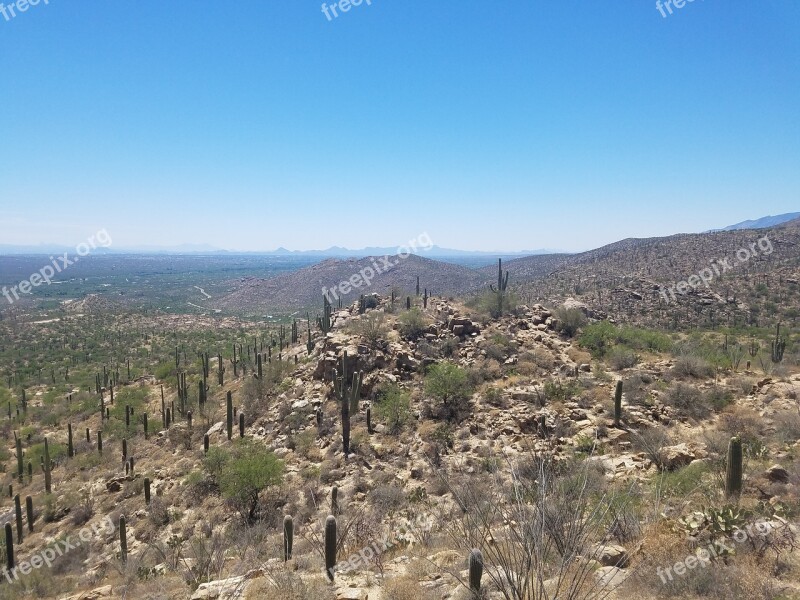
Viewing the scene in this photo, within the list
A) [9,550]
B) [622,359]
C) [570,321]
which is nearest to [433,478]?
[622,359]

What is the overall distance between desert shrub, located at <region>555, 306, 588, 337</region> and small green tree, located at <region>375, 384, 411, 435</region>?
460 inches

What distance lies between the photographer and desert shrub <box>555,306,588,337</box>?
26.0m


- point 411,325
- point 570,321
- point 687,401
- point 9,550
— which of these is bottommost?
point 9,550

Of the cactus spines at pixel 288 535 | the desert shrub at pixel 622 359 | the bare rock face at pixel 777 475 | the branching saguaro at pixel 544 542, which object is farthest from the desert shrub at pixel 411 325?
the bare rock face at pixel 777 475

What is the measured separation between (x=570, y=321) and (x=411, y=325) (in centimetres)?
950

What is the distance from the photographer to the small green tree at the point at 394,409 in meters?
17.8

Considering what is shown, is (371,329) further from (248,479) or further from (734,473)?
(734,473)

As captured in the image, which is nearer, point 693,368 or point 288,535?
point 288,535

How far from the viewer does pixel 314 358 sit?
25.3 m

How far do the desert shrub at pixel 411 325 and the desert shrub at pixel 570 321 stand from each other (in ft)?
26.8

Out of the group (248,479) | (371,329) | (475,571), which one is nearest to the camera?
(475,571)

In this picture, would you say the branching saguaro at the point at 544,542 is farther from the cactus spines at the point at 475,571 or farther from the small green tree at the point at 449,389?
the small green tree at the point at 449,389

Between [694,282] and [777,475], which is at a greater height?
[694,282]

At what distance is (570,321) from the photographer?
26.2 meters
